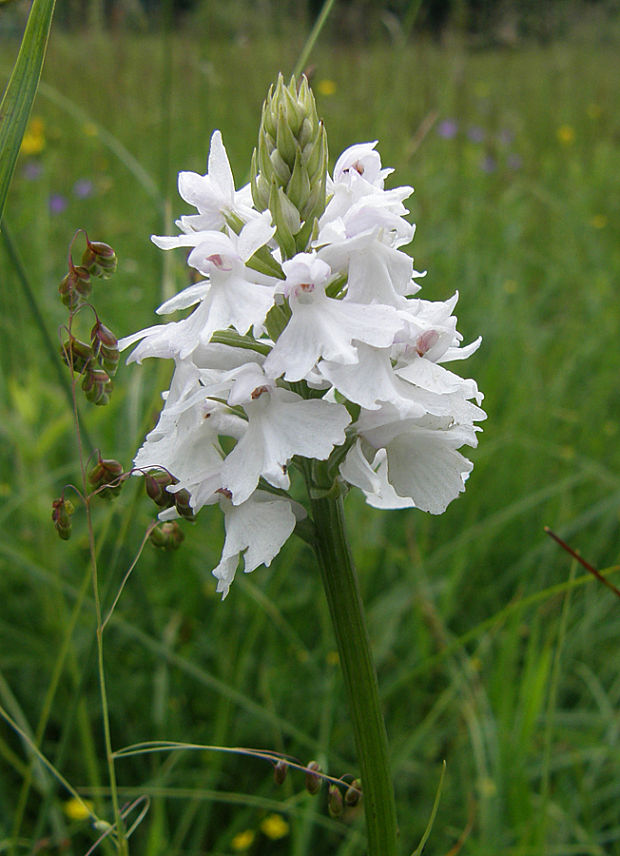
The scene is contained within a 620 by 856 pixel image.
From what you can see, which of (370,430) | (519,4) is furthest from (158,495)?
(519,4)

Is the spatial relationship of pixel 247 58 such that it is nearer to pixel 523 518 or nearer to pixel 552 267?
pixel 552 267

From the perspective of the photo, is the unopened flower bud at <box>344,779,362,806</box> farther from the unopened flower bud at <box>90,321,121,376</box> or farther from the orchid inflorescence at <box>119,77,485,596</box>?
the unopened flower bud at <box>90,321,121,376</box>

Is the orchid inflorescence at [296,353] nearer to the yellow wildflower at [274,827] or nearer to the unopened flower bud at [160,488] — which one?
the unopened flower bud at [160,488]

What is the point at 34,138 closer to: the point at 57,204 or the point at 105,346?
the point at 57,204

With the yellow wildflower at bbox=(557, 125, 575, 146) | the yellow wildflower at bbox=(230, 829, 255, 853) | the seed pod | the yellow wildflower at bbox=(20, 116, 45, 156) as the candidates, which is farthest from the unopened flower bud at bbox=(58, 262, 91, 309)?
the yellow wildflower at bbox=(557, 125, 575, 146)

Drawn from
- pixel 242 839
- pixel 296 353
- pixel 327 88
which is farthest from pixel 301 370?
pixel 327 88

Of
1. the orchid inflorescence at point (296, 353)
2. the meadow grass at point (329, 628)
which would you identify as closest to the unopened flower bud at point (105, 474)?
the orchid inflorescence at point (296, 353)
